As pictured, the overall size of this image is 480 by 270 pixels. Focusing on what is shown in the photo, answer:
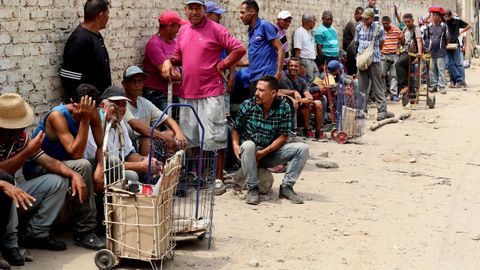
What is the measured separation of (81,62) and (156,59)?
1.89 meters

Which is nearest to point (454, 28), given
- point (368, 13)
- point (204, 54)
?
A: point (368, 13)

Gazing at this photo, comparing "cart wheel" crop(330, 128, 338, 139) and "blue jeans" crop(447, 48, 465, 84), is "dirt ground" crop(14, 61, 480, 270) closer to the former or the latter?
"cart wheel" crop(330, 128, 338, 139)

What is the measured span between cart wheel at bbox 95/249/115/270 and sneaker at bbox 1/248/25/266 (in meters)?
0.57

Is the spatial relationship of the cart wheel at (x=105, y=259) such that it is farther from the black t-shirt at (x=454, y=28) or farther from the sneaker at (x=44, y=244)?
the black t-shirt at (x=454, y=28)

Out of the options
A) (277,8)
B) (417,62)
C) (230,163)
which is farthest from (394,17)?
(230,163)

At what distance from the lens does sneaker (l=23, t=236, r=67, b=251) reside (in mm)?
6371

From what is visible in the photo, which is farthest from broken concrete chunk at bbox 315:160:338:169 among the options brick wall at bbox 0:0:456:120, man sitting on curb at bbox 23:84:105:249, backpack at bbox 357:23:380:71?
man sitting on curb at bbox 23:84:105:249

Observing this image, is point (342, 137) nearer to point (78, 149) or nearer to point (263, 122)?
point (263, 122)

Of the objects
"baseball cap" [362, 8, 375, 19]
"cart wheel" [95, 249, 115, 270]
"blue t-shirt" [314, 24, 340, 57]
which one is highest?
"baseball cap" [362, 8, 375, 19]

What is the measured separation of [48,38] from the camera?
794 cm

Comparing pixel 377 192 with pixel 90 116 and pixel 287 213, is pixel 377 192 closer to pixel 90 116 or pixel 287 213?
pixel 287 213

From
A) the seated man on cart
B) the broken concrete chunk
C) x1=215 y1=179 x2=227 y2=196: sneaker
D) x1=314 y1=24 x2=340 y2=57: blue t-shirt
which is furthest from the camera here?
x1=314 y1=24 x2=340 y2=57: blue t-shirt

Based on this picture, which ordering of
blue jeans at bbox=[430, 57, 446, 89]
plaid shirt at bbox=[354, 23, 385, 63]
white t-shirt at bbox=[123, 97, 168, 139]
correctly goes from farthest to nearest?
blue jeans at bbox=[430, 57, 446, 89]
plaid shirt at bbox=[354, 23, 385, 63]
white t-shirt at bbox=[123, 97, 168, 139]

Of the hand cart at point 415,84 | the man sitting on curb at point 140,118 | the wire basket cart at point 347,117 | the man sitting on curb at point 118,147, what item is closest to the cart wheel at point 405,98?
the hand cart at point 415,84
